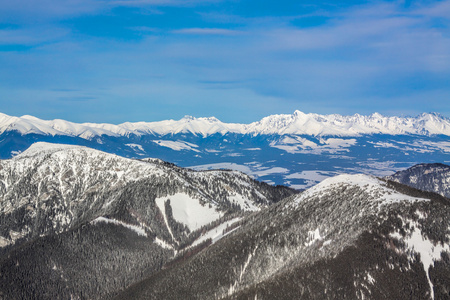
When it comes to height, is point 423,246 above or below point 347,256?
above

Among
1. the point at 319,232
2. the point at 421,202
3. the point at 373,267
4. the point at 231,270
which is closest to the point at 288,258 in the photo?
the point at 319,232

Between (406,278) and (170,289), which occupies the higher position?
(406,278)

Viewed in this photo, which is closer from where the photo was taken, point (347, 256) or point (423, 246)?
point (347, 256)

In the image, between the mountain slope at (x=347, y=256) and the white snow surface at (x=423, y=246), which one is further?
the white snow surface at (x=423, y=246)

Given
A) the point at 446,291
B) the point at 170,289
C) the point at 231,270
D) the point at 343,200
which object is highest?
the point at 343,200

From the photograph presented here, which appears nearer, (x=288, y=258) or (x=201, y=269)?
(x=288, y=258)

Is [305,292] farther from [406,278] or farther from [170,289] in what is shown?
[170,289]

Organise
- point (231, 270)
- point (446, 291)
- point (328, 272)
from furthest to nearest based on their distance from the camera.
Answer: point (231, 270), point (328, 272), point (446, 291)

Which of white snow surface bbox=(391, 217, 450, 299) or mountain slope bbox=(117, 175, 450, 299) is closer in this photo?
mountain slope bbox=(117, 175, 450, 299)
